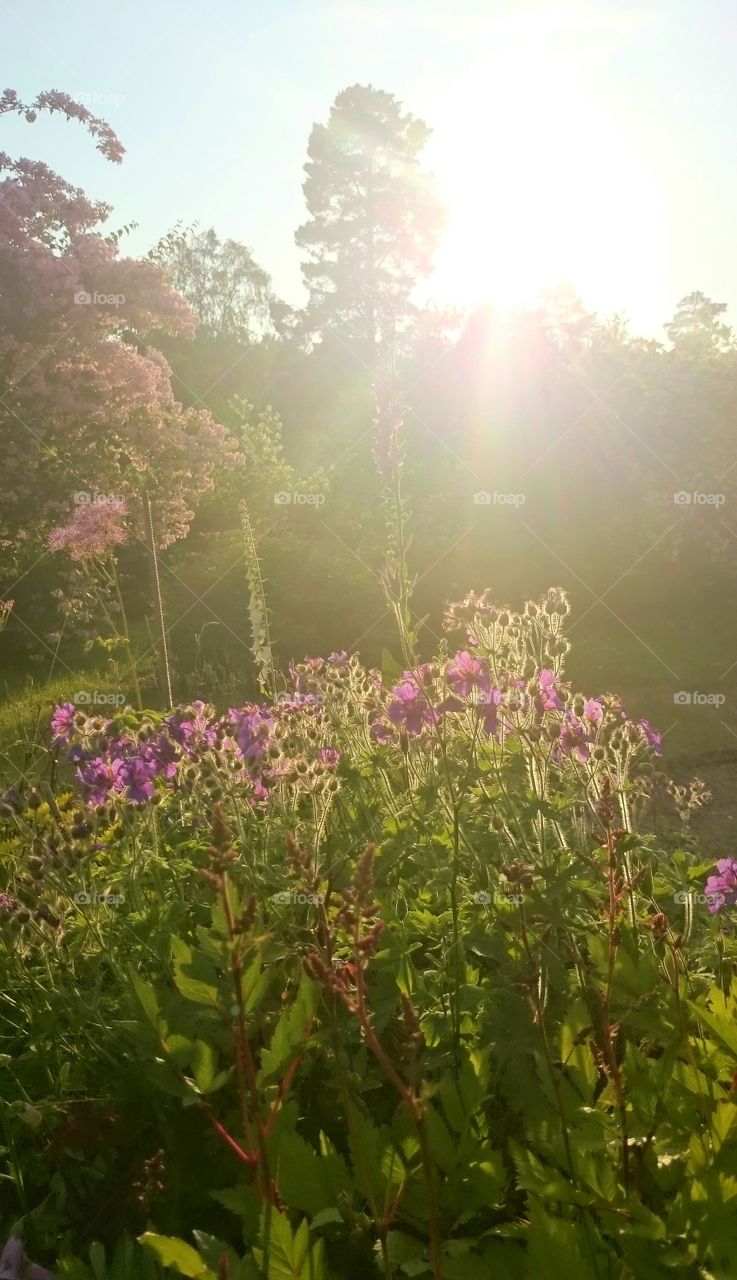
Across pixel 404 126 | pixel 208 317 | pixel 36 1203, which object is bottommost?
pixel 36 1203

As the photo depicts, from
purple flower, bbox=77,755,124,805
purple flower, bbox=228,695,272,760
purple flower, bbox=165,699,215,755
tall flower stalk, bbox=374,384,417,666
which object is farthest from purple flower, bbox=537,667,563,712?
purple flower, bbox=77,755,124,805

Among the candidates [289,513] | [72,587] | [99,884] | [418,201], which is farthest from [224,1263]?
[418,201]

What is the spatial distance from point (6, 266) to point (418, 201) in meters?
20.1

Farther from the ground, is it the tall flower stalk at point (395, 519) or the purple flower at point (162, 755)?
the tall flower stalk at point (395, 519)

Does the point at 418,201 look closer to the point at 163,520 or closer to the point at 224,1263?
the point at 163,520

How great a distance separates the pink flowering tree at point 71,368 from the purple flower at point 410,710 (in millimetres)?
7287

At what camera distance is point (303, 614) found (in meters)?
9.41

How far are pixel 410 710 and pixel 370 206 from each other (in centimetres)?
2780

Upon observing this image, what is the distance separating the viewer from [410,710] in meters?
3.04

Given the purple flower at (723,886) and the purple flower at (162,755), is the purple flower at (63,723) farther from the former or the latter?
the purple flower at (723,886)

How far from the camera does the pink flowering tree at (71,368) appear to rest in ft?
33.4

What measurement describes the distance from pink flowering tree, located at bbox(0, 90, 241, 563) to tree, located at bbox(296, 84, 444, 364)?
674 inches

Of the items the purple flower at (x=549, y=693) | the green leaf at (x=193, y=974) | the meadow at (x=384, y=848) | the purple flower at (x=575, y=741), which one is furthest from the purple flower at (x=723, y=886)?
the green leaf at (x=193, y=974)

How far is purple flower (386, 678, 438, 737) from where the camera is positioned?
3027mm
